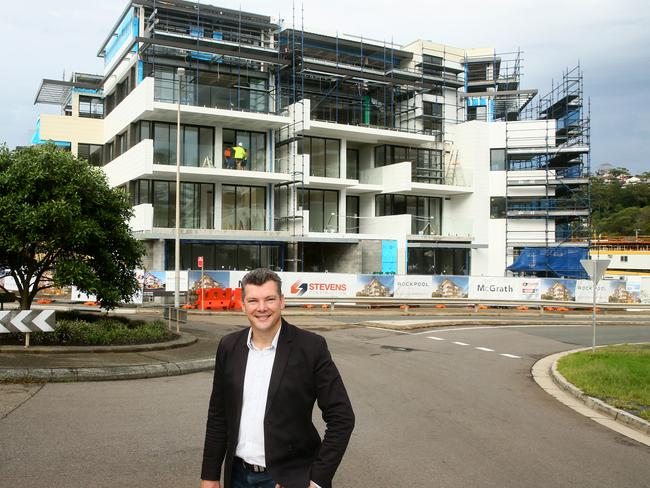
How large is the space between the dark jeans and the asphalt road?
9.28 ft

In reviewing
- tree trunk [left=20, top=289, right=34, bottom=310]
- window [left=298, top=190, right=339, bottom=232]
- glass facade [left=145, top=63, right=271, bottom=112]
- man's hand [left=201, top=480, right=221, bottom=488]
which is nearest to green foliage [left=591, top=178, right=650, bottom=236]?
window [left=298, top=190, right=339, bottom=232]

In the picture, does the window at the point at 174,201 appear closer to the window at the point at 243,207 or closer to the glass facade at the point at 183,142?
the window at the point at 243,207

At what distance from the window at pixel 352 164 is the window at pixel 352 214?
1.90 m

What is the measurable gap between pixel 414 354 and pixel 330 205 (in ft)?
100

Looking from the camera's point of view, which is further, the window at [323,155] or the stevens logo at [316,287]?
the window at [323,155]

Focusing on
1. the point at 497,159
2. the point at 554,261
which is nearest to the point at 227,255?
the point at 497,159

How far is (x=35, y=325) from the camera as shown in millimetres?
13523

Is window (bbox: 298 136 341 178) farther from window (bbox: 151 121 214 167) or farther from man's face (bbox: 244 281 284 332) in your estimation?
man's face (bbox: 244 281 284 332)

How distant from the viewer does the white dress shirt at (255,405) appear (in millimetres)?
3577

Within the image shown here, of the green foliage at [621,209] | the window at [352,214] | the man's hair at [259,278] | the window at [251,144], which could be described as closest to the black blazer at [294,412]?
the man's hair at [259,278]

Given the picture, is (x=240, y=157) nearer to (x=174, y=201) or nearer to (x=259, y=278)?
(x=174, y=201)

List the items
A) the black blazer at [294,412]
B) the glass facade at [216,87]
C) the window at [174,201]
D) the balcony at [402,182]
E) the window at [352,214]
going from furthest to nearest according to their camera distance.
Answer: the window at [352,214] → the balcony at [402,182] → the window at [174,201] → the glass facade at [216,87] → the black blazer at [294,412]

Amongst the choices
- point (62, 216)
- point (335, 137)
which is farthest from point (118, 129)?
point (62, 216)

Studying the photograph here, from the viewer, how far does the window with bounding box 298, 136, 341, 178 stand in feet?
155
